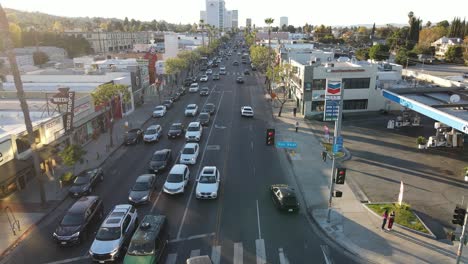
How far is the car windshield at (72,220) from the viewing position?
2035 centimetres

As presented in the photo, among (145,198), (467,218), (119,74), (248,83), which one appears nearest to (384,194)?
(467,218)

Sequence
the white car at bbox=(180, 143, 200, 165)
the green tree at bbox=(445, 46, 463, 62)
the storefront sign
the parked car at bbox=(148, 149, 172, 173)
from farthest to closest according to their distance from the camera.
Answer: the green tree at bbox=(445, 46, 463, 62)
the white car at bbox=(180, 143, 200, 165)
the parked car at bbox=(148, 149, 172, 173)
the storefront sign

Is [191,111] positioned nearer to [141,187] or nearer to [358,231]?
[141,187]

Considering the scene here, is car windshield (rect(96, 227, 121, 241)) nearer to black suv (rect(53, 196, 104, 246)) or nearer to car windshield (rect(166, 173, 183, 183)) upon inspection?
black suv (rect(53, 196, 104, 246))

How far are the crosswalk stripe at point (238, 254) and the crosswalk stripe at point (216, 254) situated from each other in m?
0.88

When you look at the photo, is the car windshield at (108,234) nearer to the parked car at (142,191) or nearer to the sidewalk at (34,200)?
the parked car at (142,191)

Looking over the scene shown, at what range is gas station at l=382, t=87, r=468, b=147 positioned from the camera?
31.2 meters

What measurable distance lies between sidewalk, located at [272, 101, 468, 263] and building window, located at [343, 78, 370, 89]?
71.6 feet

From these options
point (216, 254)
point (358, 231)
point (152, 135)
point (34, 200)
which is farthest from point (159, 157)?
point (358, 231)

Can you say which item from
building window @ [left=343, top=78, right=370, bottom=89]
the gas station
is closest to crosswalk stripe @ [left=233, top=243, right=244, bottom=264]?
the gas station

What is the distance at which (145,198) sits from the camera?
975 inches

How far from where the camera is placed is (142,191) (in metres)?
25.2

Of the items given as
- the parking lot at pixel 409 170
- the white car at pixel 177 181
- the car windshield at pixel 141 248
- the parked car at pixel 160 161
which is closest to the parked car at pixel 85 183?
the parked car at pixel 160 161

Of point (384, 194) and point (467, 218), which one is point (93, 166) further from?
point (467, 218)
